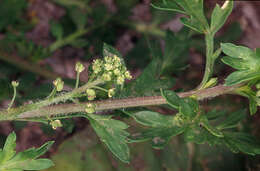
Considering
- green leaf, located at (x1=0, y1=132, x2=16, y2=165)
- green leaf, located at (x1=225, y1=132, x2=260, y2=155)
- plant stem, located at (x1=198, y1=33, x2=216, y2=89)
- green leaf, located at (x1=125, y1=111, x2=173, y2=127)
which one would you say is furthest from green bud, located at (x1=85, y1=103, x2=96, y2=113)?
green leaf, located at (x1=225, y1=132, x2=260, y2=155)

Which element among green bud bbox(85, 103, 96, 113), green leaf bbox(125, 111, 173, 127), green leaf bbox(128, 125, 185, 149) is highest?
green bud bbox(85, 103, 96, 113)

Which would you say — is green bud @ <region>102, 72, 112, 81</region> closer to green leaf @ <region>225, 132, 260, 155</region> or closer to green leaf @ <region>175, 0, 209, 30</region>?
green leaf @ <region>175, 0, 209, 30</region>

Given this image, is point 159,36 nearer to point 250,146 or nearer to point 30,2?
A: point 30,2

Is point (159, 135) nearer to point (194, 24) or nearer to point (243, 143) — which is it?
point (243, 143)

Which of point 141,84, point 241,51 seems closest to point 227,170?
point 141,84

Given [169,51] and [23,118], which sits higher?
[169,51]

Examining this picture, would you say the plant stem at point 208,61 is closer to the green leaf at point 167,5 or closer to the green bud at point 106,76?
the green leaf at point 167,5

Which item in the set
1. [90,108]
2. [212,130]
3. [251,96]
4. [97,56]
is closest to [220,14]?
[251,96]
